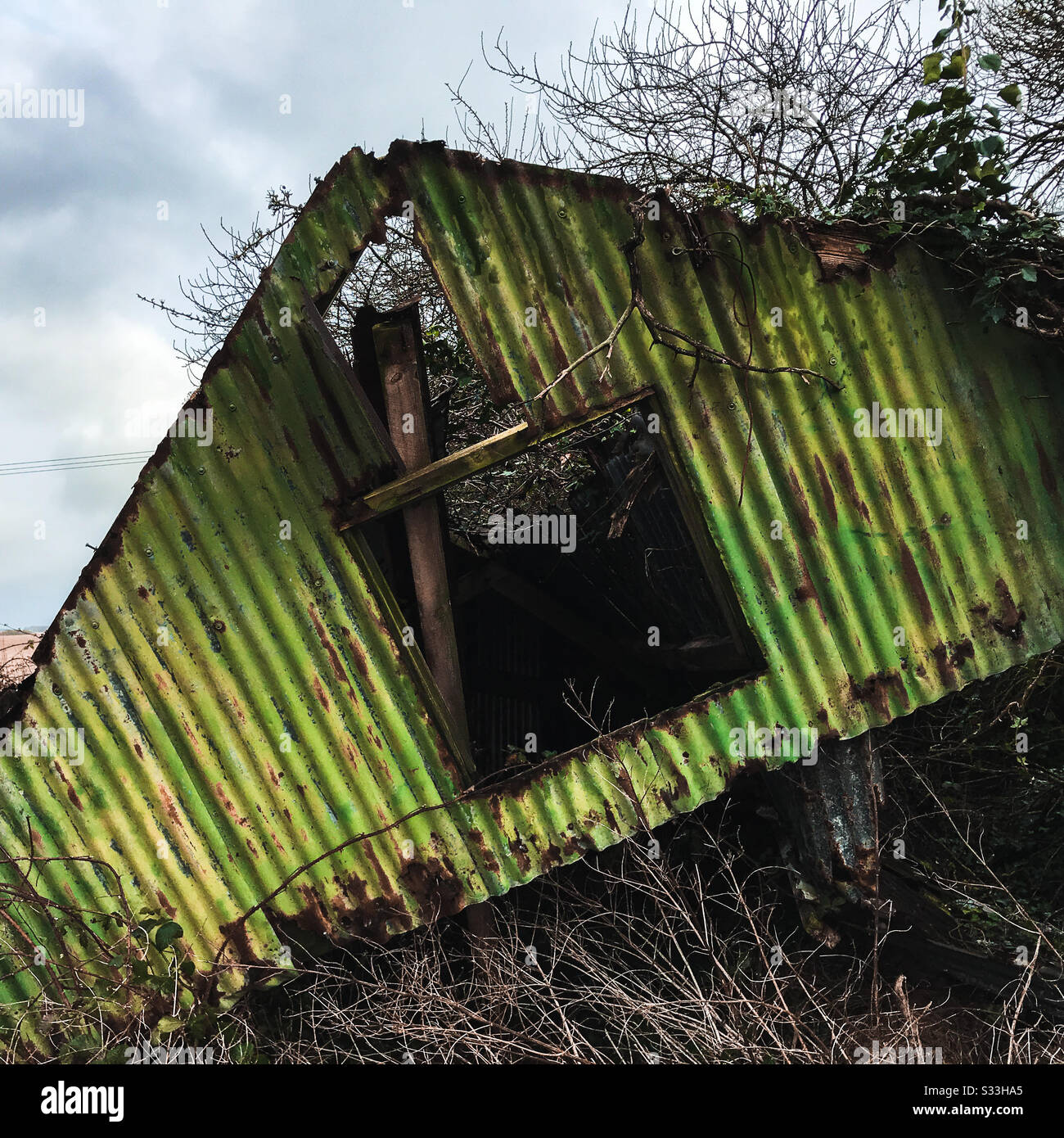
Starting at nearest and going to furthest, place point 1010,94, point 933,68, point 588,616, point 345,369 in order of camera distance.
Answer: point 345,369 → point 933,68 → point 1010,94 → point 588,616

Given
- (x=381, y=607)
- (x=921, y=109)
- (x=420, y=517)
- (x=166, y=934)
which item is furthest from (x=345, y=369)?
(x=921, y=109)

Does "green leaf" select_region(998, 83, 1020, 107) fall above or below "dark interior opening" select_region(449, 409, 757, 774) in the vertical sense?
above

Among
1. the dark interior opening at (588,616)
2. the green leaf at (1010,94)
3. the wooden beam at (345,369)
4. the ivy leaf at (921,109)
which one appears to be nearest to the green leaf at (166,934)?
the wooden beam at (345,369)

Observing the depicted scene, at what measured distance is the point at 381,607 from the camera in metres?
3.80

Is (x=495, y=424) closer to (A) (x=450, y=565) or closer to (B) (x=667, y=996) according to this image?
(A) (x=450, y=565)

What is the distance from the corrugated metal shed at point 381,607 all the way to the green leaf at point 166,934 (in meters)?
0.12

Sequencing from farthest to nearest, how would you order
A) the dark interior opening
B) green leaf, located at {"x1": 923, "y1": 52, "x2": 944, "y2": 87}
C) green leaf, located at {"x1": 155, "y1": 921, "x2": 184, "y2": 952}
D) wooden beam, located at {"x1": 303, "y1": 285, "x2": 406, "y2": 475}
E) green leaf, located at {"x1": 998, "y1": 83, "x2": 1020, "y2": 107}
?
the dark interior opening < green leaf, located at {"x1": 998, "y1": 83, "x2": 1020, "y2": 107} < green leaf, located at {"x1": 923, "y1": 52, "x2": 944, "y2": 87} < green leaf, located at {"x1": 155, "y1": 921, "x2": 184, "y2": 952} < wooden beam, located at {"x1": 303, "y1": 285, "x2": 406, "y2": 475}

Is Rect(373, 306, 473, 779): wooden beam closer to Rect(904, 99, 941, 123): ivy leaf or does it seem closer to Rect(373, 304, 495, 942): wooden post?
Rect(373, 304, 495, 942): wooden post

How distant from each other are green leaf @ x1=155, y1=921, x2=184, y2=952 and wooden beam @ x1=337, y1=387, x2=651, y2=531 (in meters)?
1.90

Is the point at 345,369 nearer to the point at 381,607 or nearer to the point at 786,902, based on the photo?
the point at 381,607

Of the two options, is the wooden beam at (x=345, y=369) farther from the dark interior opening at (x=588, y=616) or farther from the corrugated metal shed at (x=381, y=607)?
the dark interior opening at (x=588, y=616)

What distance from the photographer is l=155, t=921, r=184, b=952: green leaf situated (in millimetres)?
3742

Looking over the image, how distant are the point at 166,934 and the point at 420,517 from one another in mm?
2142

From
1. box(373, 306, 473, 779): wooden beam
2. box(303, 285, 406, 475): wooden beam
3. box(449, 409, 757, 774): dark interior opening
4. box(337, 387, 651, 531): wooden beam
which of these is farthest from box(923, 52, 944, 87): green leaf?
box(303, 285, 406, 475): wooden beam
